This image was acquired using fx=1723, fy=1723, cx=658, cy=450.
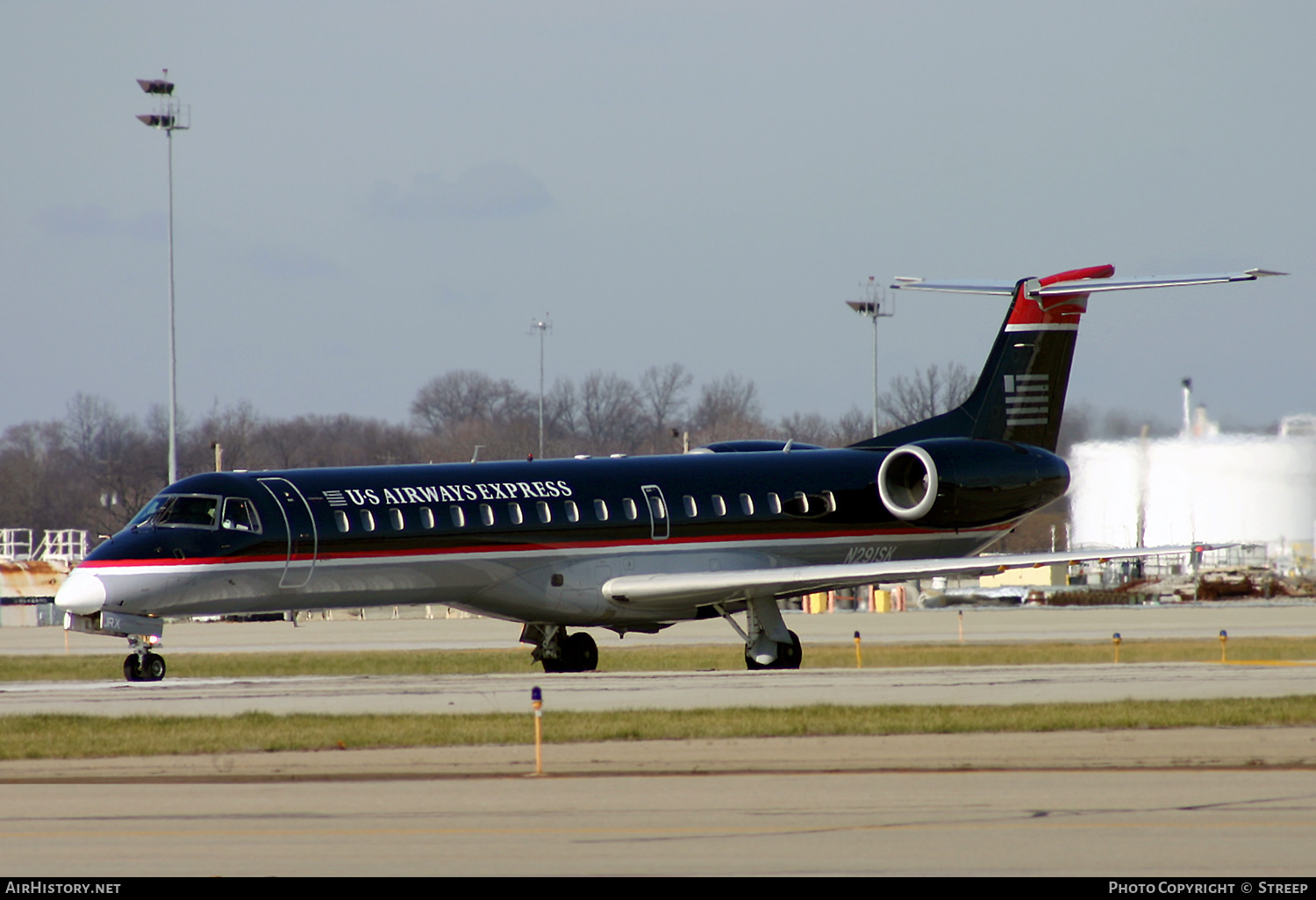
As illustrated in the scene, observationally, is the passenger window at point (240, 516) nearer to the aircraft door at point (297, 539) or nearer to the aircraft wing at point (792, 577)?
the aircraft door at point (297, 539)

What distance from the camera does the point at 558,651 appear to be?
32.0 m

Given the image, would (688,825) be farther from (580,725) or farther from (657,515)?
(657,515)

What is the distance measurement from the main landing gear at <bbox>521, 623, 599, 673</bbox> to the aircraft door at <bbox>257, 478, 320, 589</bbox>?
216 inches

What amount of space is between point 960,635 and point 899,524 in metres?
13.1

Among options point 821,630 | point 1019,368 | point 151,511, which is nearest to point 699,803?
point 151,511

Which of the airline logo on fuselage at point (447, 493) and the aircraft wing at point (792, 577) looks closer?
the airline logo on fuselage at point (447, 493)

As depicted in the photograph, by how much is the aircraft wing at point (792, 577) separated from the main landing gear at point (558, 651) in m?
2.48

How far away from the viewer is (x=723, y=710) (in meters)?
21.3

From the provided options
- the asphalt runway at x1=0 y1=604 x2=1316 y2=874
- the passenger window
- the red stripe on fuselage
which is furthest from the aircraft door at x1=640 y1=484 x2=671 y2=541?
the passenger window

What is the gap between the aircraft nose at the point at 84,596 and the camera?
85.7 feet

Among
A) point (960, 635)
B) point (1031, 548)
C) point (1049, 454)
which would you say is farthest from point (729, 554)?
point (1031, 548)

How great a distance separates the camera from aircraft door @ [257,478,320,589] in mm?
27391

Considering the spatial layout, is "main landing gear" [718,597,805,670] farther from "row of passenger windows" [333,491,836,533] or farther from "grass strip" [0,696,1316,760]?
"grass strip" [0,696,1316,760]

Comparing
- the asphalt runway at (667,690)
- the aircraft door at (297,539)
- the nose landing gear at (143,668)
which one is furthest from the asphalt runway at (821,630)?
the aircraft door at (297,539)
